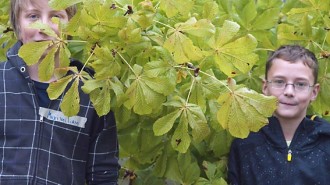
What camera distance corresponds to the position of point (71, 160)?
2.07 metres

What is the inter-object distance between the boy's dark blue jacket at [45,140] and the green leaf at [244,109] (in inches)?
16.7

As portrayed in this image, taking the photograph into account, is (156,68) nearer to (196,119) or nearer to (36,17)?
(196,119)

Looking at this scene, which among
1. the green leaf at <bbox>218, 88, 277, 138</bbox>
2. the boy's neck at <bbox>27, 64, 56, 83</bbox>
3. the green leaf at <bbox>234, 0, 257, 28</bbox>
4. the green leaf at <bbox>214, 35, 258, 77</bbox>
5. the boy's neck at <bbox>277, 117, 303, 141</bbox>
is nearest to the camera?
the green leaf at <bbox>218, 88, 277, 138</bbox>

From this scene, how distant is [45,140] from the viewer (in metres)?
2.01

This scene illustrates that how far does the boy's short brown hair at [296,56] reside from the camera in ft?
7.86

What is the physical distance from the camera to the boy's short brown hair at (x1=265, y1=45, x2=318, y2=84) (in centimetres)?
240

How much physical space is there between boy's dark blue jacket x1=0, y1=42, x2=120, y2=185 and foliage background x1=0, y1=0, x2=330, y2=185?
0.37ft

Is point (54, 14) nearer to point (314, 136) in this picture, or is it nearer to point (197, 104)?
point (197, 104)

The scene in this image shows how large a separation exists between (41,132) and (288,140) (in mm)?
931

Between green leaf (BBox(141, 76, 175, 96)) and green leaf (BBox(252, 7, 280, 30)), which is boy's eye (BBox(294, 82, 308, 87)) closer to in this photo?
green leaf (BBox(252, 7, 280, 30))

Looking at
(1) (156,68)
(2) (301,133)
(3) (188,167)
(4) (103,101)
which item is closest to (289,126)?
(2) (301,133)

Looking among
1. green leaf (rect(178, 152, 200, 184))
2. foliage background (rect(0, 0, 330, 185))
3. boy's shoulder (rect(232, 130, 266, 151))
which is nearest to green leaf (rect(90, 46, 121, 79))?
foliage background (rect(0, 0, 330, 185))

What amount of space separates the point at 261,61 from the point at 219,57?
0.63 m

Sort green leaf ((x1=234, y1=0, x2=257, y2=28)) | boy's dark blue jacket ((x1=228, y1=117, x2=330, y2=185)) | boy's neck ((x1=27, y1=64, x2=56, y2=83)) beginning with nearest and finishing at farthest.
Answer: boy's neck ((x1=27, y1=64, x2=56, y2=83))
boy's dark blue jacket ((x1=228, y1=117, x2=330, y2=185))
green leaf ((x1=234, y1=0, x2=257, y2=28))
